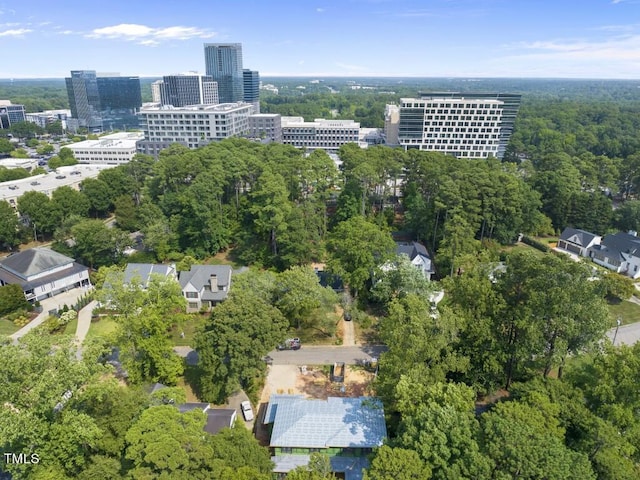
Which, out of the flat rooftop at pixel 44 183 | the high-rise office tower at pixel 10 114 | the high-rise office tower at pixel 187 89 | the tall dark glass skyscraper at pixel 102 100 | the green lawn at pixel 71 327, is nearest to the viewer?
the green lawn at pixel 71 327

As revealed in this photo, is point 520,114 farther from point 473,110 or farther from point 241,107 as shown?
point 241,107

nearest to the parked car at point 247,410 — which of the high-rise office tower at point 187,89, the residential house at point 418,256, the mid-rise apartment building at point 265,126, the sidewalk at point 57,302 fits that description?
the residential house at point 418,256

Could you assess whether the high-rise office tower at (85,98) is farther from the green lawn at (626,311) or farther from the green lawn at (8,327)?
the green lawn at (626,311)

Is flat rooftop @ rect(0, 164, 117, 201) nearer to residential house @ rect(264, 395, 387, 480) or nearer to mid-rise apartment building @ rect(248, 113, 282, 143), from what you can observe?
mid-rise apartment building @ rect(248, 113, 282, 143)

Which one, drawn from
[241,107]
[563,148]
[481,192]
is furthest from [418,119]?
[481,192]

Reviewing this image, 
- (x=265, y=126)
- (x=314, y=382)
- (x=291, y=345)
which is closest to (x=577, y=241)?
(x=291, y=345)

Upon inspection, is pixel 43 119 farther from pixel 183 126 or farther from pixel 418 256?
pixel 418 256

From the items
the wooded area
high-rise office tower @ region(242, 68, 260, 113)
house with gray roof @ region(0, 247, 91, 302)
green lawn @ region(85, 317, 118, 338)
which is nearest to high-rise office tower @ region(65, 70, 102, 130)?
high-rise office tower @ region(242, 68, 260, 113)
